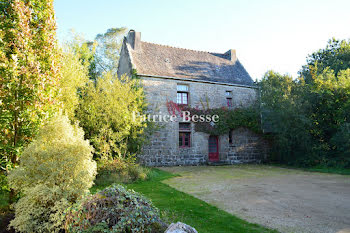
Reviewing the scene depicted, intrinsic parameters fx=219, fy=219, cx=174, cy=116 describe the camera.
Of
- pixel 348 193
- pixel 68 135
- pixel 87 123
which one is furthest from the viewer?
pixel 87 123

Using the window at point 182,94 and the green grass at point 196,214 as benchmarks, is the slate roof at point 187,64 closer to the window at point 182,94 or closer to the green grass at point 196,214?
the window at point 182,94

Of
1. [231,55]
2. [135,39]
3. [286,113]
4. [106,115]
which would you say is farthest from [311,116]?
[135,39]

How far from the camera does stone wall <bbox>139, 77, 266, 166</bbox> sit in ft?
43.1

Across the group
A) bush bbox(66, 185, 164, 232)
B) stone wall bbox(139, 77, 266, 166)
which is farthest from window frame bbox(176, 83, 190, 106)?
bush bbox(66, 185, 164, 232)

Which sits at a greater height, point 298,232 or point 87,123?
point 87,123

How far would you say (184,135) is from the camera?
14234mm

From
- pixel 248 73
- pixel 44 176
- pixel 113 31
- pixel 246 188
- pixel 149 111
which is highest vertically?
pixel 113 31

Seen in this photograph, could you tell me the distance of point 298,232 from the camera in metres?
3.61

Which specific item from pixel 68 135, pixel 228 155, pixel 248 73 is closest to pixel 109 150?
pixel 68 135

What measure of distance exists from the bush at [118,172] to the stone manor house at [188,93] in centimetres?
399

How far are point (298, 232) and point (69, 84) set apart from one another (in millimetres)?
7681

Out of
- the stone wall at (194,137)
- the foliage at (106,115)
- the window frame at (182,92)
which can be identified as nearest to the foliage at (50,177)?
the foliage at (106,115)

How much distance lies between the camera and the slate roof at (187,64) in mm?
13992

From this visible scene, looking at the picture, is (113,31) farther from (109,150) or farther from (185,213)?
(185,213)
